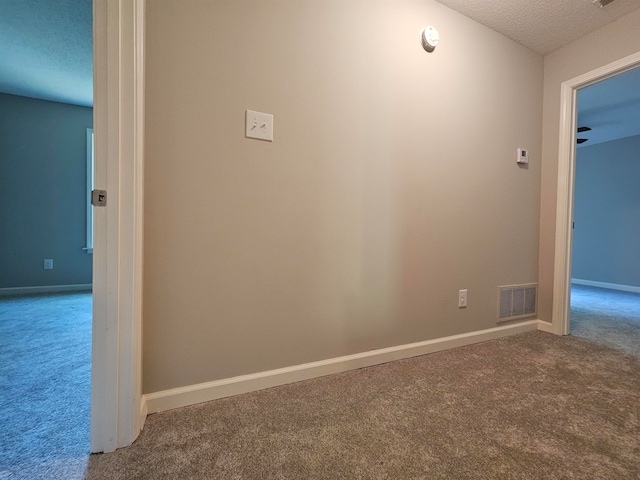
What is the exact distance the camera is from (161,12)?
1.12 meters

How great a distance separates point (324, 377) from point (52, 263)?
403cm

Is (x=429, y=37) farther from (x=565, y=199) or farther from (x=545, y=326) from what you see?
(x=545, y=326)

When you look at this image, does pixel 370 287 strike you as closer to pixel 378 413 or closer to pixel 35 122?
pixel 378 413

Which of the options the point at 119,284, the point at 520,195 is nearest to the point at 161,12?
the point at 119,284

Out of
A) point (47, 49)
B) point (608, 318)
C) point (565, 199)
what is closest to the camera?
point (565, 199)

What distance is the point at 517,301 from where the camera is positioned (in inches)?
85.0

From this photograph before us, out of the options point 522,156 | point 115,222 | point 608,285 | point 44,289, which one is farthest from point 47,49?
point 608,285

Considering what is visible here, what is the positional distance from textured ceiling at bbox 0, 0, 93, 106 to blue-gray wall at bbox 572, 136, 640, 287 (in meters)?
6.91

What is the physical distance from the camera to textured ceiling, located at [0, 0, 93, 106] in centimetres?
206

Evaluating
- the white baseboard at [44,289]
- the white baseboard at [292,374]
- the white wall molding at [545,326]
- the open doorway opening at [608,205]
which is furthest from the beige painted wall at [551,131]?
the white baseboard at [44,289]

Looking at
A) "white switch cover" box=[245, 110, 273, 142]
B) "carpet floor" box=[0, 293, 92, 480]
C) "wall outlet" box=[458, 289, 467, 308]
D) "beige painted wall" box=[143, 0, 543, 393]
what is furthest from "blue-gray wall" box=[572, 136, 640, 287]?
"carpet floor" box=[0, 293, 92, 480]

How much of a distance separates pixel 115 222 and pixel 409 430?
1.32 meters

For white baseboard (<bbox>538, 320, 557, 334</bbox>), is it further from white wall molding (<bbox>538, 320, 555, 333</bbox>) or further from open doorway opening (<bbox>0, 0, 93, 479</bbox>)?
open doorway opening (<bbox>0, 0, 93, 479</bbox>)

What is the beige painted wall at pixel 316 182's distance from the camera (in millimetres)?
1172
